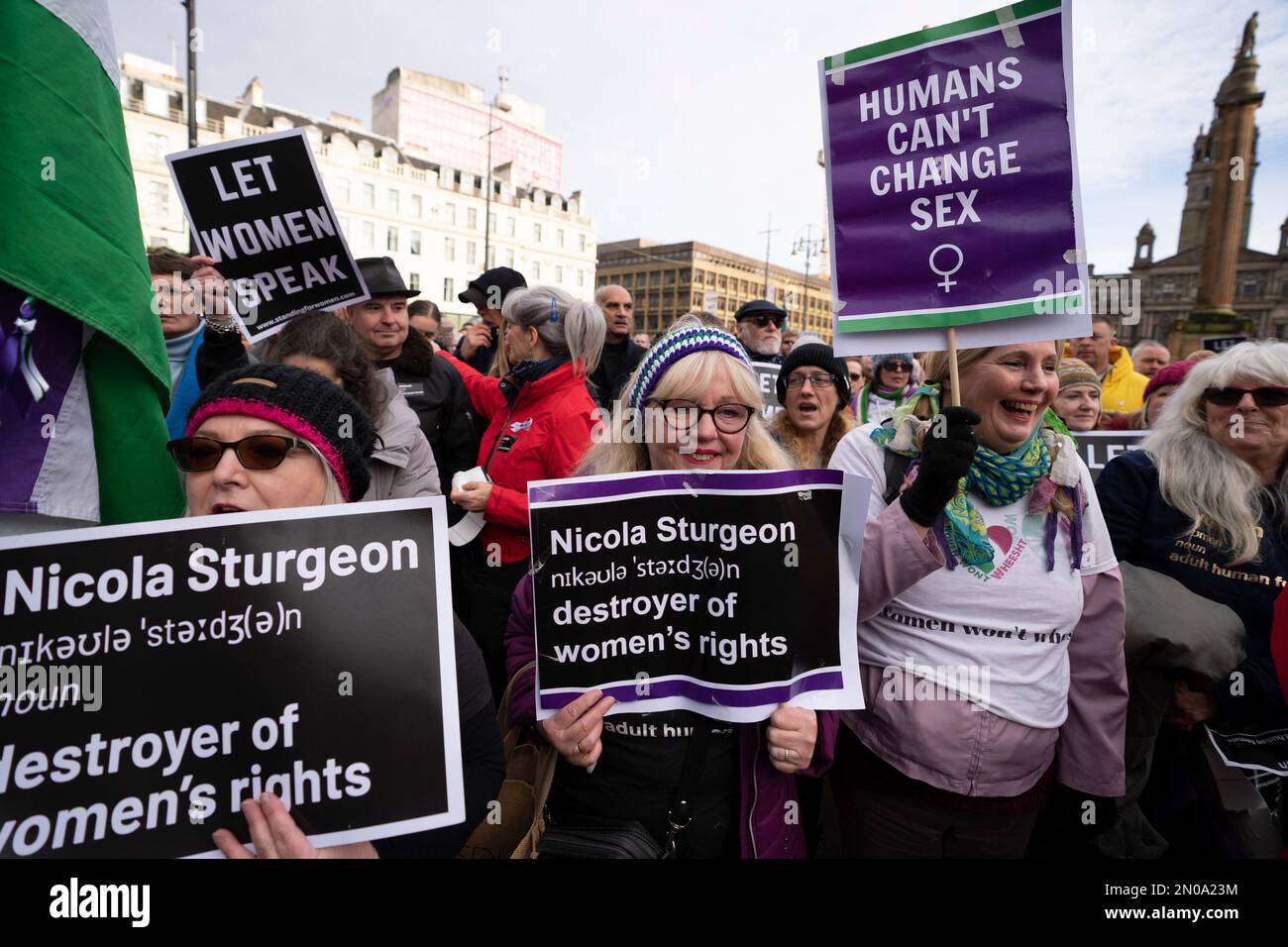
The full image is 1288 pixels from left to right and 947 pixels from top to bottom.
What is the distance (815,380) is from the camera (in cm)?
418

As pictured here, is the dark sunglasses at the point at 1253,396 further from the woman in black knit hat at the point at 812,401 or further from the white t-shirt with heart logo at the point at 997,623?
the woman in black knit hat at the point at 812,401

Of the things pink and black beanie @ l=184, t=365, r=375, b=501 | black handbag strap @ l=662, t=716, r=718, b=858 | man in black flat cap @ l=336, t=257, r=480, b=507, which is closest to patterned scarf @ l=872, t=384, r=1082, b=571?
black handbag strap @ l=662, t=716, r=718, b=858

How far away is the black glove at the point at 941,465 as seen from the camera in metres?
1.84

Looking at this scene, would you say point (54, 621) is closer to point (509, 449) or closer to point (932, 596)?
point (932, 596)

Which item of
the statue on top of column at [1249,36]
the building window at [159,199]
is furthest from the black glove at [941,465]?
the building window at [159,199]

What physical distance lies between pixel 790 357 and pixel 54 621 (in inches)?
145

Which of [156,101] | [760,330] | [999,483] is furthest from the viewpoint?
[156,101]

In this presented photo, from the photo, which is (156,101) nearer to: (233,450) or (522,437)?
(522,437)

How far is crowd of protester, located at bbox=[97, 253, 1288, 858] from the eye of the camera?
1.72m

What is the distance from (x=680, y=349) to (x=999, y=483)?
1057 millimetres

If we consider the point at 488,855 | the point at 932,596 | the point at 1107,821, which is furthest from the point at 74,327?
the point at 1107,821

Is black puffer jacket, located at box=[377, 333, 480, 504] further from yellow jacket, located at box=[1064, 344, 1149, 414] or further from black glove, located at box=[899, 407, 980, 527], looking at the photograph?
yellow jacket, located at box=[1064, 344, 1149, 414]

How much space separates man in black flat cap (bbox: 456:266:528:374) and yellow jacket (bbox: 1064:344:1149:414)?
Result: 530cm

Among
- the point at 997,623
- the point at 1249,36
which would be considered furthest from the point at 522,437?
the point at 1249,36
